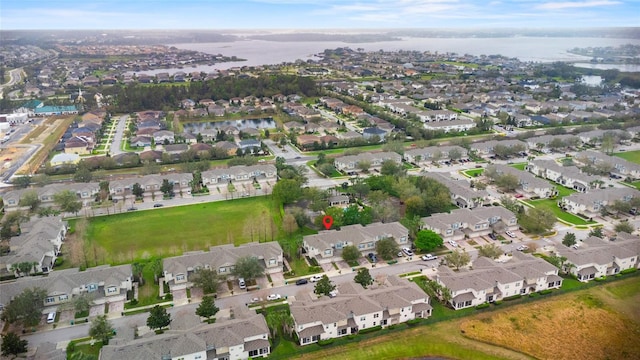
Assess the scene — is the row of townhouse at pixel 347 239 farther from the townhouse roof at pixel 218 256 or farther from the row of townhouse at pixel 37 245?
the row of townhouse at pixel 37 245

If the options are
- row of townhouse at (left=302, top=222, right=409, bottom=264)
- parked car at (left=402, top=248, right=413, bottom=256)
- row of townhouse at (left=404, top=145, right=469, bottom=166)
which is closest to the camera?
row of townhouse at (left=302, top=222, right=409, bottom=264)

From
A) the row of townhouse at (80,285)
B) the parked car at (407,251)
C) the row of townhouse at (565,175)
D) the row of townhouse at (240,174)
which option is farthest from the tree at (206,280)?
the row of townhouse at (565,175)

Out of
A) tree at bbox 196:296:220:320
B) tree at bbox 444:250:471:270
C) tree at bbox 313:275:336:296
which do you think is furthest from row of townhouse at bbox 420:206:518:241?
tree at bbox 196:296:220:320

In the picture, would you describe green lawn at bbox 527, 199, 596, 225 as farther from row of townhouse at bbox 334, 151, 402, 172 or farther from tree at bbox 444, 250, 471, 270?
row of townhouse at bbox 334, 151, 402, 172

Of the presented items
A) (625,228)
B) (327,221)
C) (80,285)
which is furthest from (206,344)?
(625,228)

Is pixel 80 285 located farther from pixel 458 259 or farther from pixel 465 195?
pixel 465 195

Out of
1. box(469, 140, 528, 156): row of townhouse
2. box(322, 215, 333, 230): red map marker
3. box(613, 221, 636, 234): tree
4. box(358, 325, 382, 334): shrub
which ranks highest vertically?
box(469, 140, 528, 156): row of townhouse
